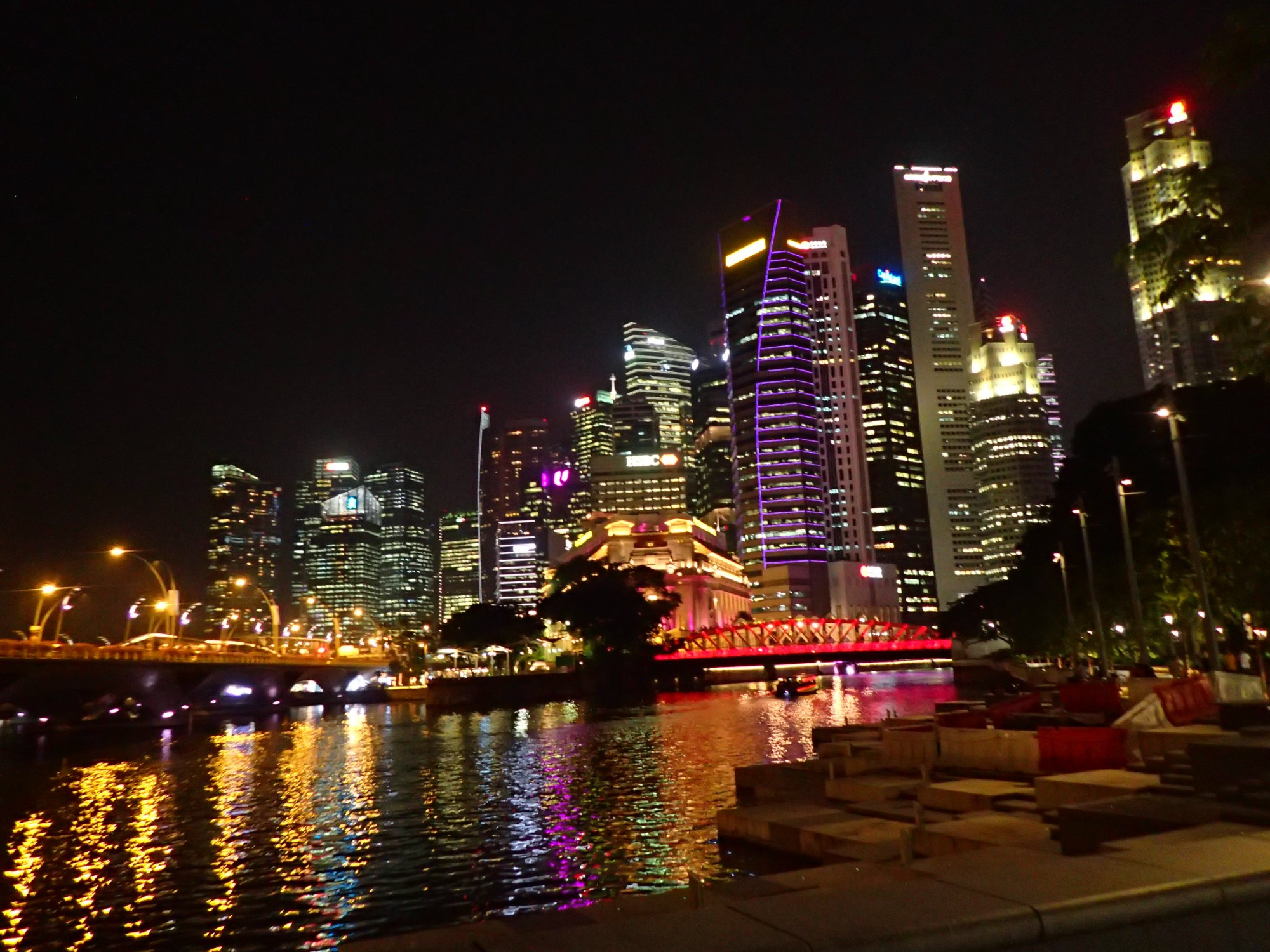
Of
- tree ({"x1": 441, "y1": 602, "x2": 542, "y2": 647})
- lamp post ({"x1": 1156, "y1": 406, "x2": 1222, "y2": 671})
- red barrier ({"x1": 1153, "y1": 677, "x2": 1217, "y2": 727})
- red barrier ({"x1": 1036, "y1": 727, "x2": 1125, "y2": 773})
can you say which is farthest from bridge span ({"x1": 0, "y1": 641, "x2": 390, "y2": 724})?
lamp post ({"x1": 1156, "y1": 406, "x2": 1222, "y2": 671})

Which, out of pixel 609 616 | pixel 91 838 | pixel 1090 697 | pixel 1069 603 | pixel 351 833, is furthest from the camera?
pixel 609 616

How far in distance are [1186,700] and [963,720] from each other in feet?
18.3

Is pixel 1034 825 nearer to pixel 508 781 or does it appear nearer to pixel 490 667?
pixel 508 781

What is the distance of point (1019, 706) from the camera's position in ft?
112

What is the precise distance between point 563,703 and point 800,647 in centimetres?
5087

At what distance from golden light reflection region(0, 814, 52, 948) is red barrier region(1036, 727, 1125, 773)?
19.8 metres

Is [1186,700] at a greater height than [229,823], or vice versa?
[1186,700]

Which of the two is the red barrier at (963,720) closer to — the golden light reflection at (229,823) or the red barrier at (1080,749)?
the red barrier at (1080,749)

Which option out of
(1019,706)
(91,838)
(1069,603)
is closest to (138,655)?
(91,838)

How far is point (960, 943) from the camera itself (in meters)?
6.03

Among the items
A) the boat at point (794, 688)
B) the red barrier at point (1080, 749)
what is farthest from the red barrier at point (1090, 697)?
the boat at point (794, 688)

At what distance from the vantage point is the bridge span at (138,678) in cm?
7956

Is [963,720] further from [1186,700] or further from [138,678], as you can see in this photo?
[138,678]

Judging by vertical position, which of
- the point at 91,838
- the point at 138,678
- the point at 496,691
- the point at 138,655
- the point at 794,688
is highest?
the point at 138,655
